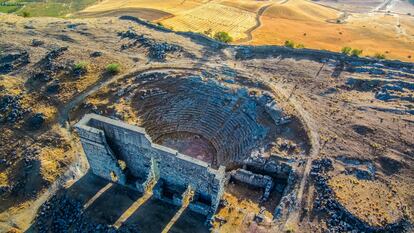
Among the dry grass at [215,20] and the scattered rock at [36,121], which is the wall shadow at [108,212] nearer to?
the scattered rock at [36,121]

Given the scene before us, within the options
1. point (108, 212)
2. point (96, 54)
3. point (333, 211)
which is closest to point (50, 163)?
point (108, 212)

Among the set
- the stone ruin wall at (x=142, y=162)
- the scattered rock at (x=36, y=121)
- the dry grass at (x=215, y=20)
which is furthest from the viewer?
the dry grass at (x=215, y=20)

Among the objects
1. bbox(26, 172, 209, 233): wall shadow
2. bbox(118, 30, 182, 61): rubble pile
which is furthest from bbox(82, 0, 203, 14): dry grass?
bbox(26, 172, 209, 233): wall shadow

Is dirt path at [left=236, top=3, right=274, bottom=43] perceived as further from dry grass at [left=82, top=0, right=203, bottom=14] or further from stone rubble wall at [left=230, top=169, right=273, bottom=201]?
stone rubble wall at [left=230, top=169, right=273, bottom=201]

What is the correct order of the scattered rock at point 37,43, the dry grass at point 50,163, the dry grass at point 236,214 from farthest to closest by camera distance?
the scattered rock at point 37,43 < the dry grass at point 50,163 < the dry grass at point 236,214

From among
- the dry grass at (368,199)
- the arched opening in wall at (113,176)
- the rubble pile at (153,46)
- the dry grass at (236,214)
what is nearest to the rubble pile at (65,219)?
the arched opening in wall at (113,176)

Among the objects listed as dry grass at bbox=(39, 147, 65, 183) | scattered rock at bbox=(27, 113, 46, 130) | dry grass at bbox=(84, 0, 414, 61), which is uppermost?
dry grass at bbox=(84, 0, 414, 61)

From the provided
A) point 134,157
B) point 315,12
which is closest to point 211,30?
point 315,12
